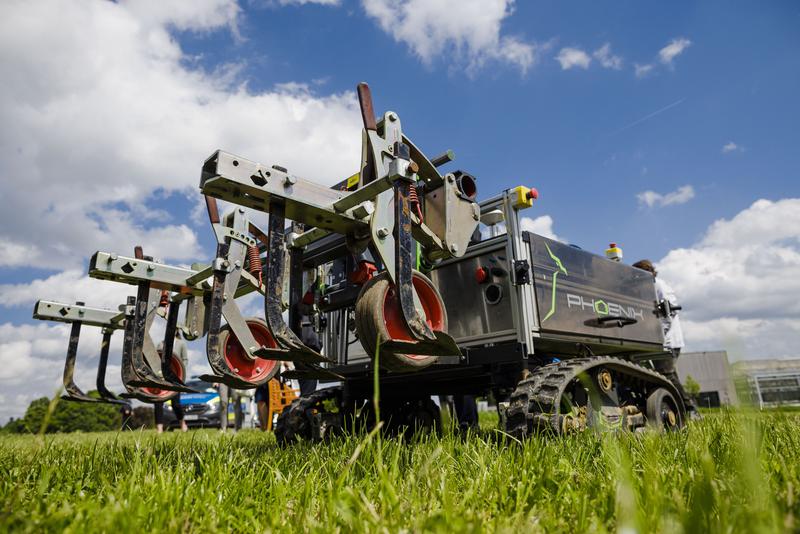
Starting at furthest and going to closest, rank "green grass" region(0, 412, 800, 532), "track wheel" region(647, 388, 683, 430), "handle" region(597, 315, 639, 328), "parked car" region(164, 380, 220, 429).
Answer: "parked car" region(164, 380, 220, 429), "handle" region(597, 315, 639, 328), "track wheel" region(647, 388, 683, 430), "green grass" region(0, 412, 800, 532)

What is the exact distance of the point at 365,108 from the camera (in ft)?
10.2

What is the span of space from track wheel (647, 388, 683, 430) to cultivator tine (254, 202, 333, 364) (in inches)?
160

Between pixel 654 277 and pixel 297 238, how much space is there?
5697 millimetres

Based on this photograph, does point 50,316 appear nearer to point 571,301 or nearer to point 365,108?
point 365,108

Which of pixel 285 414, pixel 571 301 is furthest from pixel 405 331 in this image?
pixel 285 414

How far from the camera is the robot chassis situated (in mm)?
2865

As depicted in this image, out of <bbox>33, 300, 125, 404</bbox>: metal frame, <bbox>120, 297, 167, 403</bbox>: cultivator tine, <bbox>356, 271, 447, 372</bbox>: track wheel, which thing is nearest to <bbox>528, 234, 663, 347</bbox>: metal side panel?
<bbox>356, 271, 447, 372</bbox>: track wheel

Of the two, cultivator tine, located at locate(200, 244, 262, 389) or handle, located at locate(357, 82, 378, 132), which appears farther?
cultivator tine, located at locate(200, 244, 262, 389)

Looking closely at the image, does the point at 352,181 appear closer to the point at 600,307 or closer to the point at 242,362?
the point at 242,362

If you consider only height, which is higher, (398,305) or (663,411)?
(398,305)

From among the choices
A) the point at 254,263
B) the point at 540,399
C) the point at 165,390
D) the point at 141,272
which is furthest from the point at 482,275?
the point at 165,390

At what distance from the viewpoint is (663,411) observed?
565cm

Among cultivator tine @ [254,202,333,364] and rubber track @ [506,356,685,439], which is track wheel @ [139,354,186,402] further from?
rubber track @ [506,356,685,439]

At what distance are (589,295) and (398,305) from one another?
11.1 ft
